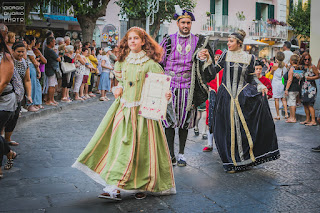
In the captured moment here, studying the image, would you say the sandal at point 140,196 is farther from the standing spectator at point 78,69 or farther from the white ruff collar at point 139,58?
the standing spectator at point 78,69

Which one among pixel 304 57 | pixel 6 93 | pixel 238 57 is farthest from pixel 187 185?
pixel 304 57

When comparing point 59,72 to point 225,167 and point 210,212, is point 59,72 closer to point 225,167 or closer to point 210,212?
point 225,167

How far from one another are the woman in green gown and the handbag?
889 cm

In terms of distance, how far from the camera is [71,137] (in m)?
8.88

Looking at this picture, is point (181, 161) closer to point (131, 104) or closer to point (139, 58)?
point (131, 104)

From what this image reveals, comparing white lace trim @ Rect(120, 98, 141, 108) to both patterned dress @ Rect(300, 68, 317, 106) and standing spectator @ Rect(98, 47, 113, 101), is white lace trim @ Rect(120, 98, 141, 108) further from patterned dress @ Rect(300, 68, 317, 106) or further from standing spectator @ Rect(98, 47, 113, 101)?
standing spectator @ Rect(98, 47, 113, 101)

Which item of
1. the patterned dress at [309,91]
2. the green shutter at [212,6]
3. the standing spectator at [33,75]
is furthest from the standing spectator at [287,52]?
the green shutter at [212,6]

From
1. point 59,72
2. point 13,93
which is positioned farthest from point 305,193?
point 59,72

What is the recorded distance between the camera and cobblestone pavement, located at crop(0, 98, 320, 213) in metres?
4.75

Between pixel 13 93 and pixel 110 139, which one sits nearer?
pixel 110 139

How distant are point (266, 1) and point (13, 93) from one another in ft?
118

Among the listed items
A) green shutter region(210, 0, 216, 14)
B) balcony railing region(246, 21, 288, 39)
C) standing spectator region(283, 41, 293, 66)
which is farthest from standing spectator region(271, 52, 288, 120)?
balcony railing region(246, 21, 288, 39)

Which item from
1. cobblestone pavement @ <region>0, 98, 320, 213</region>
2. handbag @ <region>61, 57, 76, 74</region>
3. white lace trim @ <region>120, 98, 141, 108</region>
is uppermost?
handbag @ <region>61, 57, 76, 74</region>

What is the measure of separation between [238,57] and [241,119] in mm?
856
